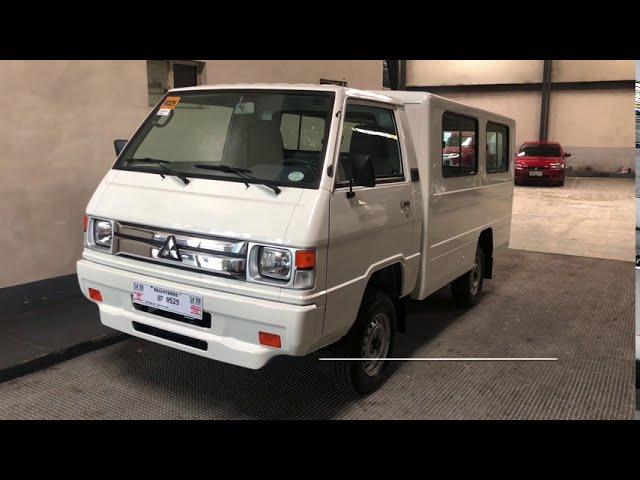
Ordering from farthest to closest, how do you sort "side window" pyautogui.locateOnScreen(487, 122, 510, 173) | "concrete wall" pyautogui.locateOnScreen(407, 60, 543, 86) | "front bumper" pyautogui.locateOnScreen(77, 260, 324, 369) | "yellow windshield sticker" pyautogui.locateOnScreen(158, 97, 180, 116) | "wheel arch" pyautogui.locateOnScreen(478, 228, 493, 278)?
"concrete wall" pyautogui.locateOnScreen(407, 60, 543, 86)
"wheel arch" pyautogui.locateOnScreen(478, 228, 493, 278)
"side window" pyautogui.locateOnScreen(487, 122, 510, 173)
"yellow windshield sticker" pyautogui.locateOnScreen(158, 97, 180, 116)
"front bumper" pyautogui.locateOnScreen(77, 260, 324, 369)

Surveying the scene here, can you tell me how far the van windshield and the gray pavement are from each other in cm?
150

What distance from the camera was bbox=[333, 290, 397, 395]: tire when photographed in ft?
11.8

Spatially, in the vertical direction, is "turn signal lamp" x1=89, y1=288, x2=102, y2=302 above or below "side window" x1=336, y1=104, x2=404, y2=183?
below

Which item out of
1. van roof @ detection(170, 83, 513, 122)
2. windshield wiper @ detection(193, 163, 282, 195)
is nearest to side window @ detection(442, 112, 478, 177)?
van roof @ detection(170, 83, 513, 122)

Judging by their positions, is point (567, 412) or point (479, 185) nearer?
point (567, 412)

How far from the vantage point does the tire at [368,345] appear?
11.8ft

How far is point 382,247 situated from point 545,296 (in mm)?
3732

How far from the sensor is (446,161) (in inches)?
179

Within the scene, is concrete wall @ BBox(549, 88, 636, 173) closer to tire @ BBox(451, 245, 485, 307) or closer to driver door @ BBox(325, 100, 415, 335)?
tire @ BBox(451, 245, 485, 307)

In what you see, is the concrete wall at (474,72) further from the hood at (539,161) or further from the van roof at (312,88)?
the van roof at (312,88)

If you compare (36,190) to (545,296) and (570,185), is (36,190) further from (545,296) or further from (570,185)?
(570,185)

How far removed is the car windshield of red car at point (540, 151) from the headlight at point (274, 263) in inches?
696

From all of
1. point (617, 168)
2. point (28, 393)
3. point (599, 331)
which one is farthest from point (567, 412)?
point (617, 168)

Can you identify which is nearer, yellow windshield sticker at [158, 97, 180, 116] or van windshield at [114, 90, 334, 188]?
van windshield at [114, 90, 334, 188]
